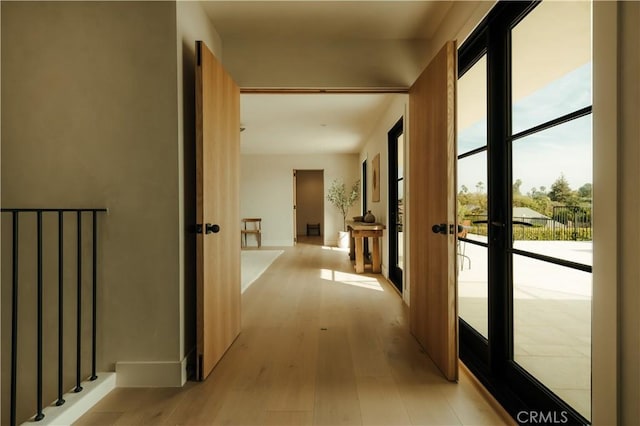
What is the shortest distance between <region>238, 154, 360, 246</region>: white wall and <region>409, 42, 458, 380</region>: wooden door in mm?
6376

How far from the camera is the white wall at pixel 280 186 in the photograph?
914 cm

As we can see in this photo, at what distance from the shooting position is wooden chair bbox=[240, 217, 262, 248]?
8.73 meters

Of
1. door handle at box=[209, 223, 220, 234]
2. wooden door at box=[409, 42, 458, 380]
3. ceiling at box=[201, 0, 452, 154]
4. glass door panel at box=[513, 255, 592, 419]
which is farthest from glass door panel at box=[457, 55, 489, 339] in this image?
door handle at box=[209, 223, 220, 234]

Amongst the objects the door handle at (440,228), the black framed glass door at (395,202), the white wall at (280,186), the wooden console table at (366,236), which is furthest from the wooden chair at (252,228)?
the door handle at (440,228)

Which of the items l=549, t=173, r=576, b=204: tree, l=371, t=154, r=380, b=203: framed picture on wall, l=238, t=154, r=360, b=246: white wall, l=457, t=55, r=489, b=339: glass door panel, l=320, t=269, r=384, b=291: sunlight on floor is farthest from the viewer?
l=238, t=154, r=360, b=246: white wall

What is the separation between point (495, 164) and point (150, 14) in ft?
7.25

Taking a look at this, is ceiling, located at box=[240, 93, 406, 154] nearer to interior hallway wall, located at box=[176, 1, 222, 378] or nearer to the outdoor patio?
interior hallway wall, located at box=[176, 1, 222, 378]

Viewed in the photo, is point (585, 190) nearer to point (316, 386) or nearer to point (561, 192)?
point (561, 192)

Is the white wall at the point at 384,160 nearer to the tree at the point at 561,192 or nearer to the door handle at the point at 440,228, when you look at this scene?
the door handle at the point at 440,228

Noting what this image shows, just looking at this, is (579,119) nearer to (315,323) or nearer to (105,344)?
(315,323)

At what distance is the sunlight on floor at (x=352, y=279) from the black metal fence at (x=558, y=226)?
2.71m

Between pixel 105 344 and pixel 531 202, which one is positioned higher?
pixel 531 202

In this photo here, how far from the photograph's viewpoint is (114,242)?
2035 millimetres

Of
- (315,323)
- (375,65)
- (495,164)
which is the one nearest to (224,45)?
(375,65)
